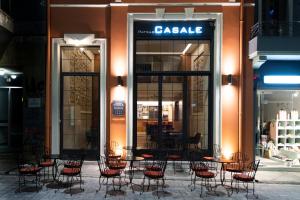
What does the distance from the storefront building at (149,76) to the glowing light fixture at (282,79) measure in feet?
2.33

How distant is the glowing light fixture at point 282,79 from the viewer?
485 inches

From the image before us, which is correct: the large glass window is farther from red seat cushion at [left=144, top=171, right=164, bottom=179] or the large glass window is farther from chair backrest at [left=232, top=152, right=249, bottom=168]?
red seat cushion at [left=144, top=171, right=164, bottom=179]

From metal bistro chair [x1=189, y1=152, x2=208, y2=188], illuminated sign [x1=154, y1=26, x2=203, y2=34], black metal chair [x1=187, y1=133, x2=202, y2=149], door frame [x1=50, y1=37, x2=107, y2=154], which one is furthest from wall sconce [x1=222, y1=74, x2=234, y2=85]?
door frame [x1=50, y1=37, x2=107, y2=154]

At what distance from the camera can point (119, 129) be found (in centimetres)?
1227

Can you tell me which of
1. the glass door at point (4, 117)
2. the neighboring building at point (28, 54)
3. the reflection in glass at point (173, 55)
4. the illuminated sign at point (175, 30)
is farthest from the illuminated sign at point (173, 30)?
the glass door at point (4, 117)

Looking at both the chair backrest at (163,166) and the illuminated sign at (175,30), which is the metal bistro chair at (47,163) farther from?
the illuminated sign at (175,30)

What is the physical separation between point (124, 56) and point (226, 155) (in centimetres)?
471

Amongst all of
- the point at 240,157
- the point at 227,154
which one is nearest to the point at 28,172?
the point at 227,154

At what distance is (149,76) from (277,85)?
4.32 m

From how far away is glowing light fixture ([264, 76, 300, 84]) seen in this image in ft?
40.4

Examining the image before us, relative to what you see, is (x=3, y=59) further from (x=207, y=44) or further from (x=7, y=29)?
(x=207, y=44)

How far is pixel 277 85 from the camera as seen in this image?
488 inches

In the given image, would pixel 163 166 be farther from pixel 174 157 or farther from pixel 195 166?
pixel 174 157

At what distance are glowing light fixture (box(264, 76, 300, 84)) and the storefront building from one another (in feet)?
2.33
